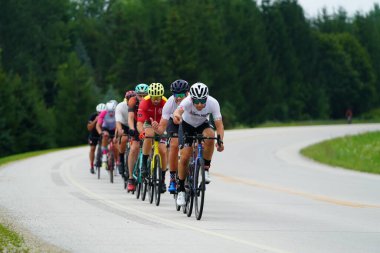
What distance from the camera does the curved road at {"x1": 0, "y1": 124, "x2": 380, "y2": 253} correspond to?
Result: 11141 millimetres

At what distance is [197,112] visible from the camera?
14586 mm

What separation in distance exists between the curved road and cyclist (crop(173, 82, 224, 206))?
70 centimetres

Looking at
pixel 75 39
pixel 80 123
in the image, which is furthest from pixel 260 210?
pixel 75 39

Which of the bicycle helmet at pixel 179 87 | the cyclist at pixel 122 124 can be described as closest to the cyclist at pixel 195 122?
the bicycle helmet at pixel 179 87

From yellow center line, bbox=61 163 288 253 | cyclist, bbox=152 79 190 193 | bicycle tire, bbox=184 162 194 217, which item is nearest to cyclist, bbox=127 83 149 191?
yellow center line, bbox=61 163 288 253

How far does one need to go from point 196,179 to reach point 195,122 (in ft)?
3.07

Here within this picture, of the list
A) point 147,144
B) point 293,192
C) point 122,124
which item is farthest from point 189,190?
point 122,124

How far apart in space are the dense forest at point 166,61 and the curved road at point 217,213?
41.2 meters

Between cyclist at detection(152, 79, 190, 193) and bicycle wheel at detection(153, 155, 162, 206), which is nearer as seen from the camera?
cyclist at detection(152, 79, 190, 193)

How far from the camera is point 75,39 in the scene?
11088cm

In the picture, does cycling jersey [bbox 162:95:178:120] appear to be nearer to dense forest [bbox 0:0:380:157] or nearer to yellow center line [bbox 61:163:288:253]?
yellow center line [bbox 61:163:288:253]

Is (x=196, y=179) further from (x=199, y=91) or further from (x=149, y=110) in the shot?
(x=149, y=110)

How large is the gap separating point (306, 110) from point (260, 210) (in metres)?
112

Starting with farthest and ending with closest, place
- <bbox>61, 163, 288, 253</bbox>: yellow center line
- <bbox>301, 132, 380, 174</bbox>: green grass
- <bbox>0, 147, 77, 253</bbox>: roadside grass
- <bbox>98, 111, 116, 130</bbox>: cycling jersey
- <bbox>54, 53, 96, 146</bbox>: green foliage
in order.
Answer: <bbox>54, 53, 96, 146</bbox>: green foliage
<bbox>301, 132, 380, 174</bbox>: green grass
<bbox>98, 111, 116, 130</bbox>: cycling jersey
<bbox>61, 163, 288, 253</bbox>: yellow center line
<bbox>0, 147, 77, 253</bbox>: roadside grass
